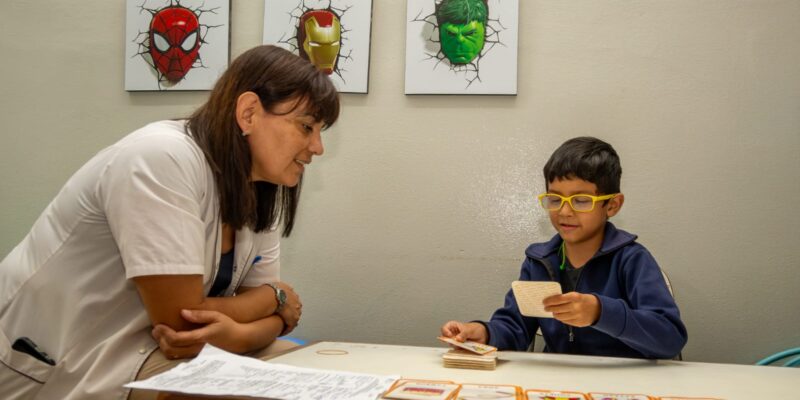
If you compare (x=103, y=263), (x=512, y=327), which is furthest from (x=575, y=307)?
(x=103, y=263)

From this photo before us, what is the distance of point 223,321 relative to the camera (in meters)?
1.31

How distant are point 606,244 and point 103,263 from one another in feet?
4.37

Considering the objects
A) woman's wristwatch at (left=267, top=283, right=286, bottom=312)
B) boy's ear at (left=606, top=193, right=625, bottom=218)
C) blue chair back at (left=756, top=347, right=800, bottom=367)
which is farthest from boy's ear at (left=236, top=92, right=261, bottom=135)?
blue chair back at (left=756, top=347, right=800, bottom=367)

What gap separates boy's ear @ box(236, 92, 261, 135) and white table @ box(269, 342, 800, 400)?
1.81 feet

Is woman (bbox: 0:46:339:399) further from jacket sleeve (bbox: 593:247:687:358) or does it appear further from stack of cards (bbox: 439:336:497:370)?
jacket sleeve (bbox: 593:247:687:358)

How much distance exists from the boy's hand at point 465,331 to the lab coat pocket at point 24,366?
0.91 meters

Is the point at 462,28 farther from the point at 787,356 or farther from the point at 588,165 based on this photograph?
the point at 787,356

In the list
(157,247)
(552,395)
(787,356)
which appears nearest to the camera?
(552,395)

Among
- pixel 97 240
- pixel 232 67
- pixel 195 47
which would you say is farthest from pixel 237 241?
pixel 195 47

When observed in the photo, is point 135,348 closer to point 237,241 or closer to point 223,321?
point 223,321

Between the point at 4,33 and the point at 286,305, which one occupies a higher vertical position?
the point at 4,33

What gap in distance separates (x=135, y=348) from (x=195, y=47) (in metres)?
1.78

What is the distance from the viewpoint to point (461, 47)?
8.03ft

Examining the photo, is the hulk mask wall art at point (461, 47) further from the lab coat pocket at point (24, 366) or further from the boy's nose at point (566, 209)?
the lab coat pocket at point (24, 366)
